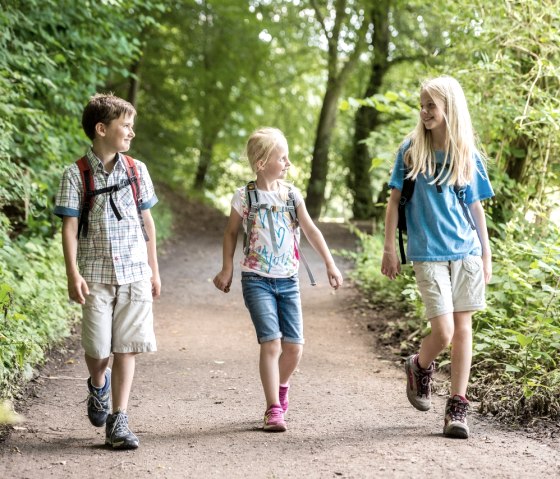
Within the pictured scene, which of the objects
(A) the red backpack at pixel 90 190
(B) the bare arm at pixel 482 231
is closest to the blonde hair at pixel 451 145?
(B) the bare arm at pixel 482 231

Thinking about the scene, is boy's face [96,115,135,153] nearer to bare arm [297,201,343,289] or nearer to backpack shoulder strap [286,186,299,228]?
backpack shoulder strap [286,186,299,228]

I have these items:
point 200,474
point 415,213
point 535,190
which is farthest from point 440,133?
point 535,190

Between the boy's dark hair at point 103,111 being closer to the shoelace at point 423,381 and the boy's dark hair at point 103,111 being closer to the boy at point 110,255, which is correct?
the boy at point 110,255

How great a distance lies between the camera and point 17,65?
350 inches

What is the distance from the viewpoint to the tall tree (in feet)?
68.7

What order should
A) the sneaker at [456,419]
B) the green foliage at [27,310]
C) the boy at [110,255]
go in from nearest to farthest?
the boy at [110,255]
the sneaker at [456,419]
the green foliage at [27,310]

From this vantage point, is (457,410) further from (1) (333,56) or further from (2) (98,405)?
(1) (333,56)

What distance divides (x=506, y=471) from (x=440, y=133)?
6.62 ft

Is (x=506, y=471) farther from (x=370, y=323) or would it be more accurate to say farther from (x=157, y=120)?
(x=157, y=120)

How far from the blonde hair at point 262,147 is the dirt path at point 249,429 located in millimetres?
1492

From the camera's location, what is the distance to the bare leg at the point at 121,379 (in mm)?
4406

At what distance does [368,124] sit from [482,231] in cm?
1669

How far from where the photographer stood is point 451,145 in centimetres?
477

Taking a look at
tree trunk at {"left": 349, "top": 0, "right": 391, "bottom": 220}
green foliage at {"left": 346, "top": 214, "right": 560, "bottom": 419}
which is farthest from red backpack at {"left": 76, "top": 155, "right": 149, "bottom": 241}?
tree trunk at {"left": 349, "top": 0, "right": 391, "bottom": 220}
